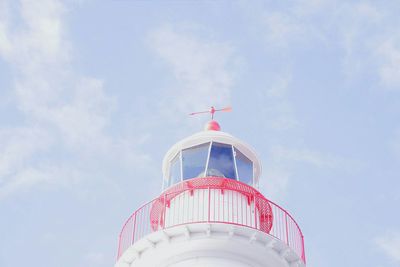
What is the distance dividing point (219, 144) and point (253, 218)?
2.42 metres

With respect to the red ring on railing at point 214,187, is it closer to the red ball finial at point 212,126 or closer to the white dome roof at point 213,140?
the white dome roof at point 213,140

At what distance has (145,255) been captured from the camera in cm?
1758

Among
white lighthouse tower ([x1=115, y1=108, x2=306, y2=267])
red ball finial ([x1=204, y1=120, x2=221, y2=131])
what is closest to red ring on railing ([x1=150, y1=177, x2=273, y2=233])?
white lighthouse tower ([x1=115, y1=108, x2=306, y2=267])

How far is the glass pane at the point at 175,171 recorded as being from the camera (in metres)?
19.3

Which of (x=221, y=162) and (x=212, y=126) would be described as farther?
(x=212, y=126)

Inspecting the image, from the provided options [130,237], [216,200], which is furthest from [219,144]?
[130,237]

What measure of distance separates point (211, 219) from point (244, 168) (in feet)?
8.25

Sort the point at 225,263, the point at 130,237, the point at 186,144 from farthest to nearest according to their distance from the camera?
the point at 186,144 → the point at 130,237 → the point at 225,263

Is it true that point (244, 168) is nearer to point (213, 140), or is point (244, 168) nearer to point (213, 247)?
point (213, 140)

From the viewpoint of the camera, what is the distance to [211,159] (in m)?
19.3

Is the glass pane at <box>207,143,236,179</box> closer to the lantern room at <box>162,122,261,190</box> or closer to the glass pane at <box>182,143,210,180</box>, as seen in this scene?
the lantern room at <box>162,122,261,190</box>

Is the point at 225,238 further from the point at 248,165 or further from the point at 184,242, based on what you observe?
the point at 248,165

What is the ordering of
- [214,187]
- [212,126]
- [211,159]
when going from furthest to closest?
[212,126] < [211,159] < [214,187]

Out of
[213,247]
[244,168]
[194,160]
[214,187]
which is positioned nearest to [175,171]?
[194,160]
